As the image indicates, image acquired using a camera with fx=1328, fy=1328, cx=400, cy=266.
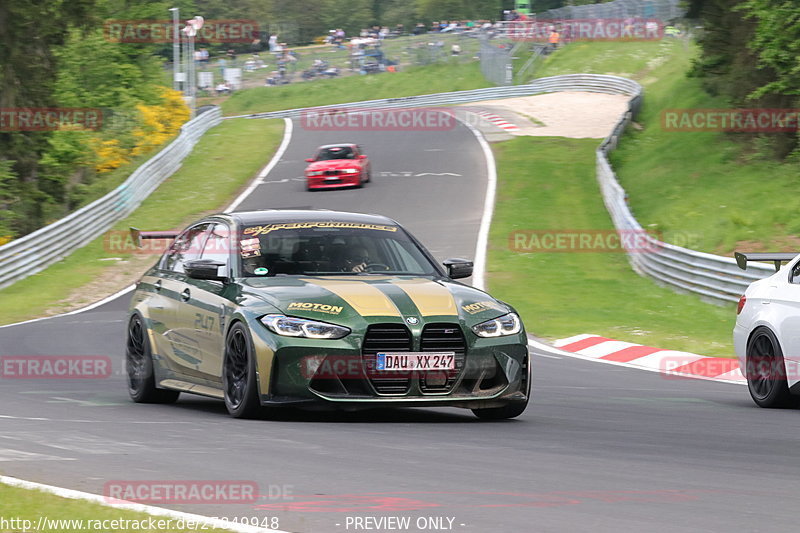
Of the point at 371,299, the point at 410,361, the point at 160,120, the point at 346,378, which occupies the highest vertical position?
the point at 371,299

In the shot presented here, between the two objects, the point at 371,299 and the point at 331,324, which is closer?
the point at 331,324

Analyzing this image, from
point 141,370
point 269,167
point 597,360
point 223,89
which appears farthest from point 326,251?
point 223,89

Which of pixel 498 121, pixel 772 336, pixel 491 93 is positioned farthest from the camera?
pixel 491 93

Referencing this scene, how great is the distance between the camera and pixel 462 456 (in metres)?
7.45

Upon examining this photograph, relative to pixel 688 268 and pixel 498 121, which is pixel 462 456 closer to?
pixel 688 268

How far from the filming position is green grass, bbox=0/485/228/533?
5.29 m

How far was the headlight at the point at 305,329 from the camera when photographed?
877 cm

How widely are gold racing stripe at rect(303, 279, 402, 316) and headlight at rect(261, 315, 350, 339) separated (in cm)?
22

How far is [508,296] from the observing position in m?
23.7

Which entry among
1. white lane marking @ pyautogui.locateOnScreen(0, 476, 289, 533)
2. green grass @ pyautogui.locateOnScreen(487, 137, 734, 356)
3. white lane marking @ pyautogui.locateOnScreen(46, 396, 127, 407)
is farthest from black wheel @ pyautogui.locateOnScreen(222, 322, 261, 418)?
green grass @ pyautogui.locateOnScreen(487, 137, 734, 356)

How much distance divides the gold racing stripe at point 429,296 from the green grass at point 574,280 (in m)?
8.14

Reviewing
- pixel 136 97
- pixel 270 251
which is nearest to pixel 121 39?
pixel 136 97

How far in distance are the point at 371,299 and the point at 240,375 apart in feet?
3.47

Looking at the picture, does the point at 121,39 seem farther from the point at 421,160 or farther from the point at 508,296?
the point at 508,296
